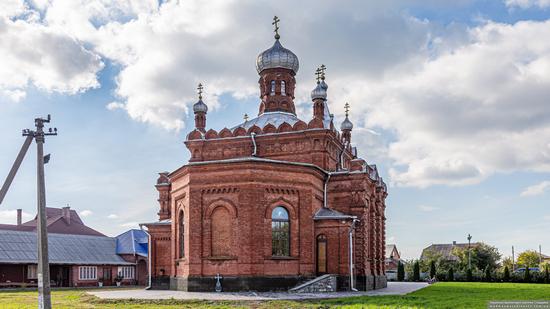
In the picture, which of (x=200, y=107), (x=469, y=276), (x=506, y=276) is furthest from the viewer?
(x=506, y=276)

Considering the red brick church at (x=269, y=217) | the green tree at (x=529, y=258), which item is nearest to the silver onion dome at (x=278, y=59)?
the red brick church at (x=269, y=217)

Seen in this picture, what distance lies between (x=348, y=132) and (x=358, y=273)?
477 inches

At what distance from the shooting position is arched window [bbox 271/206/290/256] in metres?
24.8

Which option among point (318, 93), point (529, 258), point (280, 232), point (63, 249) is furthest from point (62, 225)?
point (529, 258)

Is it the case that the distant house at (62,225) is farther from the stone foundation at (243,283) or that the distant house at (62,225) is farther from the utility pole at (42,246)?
the utility pole at (42,246)

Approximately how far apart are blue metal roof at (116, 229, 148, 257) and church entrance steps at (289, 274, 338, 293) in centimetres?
2186

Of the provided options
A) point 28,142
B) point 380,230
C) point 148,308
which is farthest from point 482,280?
point 28,142

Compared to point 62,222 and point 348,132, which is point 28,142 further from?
point 62,222

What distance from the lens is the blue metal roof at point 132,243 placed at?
43544 mm

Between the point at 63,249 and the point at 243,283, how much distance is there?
20.6 metres

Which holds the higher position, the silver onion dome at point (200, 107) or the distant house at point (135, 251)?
the silver onion dome at point (200, 107)

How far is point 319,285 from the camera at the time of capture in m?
24.3

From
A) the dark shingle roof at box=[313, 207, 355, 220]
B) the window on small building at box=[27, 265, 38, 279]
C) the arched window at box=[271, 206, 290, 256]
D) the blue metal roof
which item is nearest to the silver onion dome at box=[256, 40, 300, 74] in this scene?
the dark shingle roof at box=[313, 207, 355, 220]

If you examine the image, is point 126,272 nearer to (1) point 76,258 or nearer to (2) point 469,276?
(1) point 76,258
